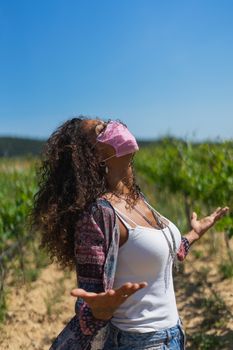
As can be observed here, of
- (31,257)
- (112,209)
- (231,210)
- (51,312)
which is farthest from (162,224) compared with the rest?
(31,257)

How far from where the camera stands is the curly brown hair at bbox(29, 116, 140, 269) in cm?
183

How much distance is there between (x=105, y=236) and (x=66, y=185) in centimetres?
23

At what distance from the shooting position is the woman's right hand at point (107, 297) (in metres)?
1.60

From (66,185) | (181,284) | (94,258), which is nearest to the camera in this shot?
(94,258)

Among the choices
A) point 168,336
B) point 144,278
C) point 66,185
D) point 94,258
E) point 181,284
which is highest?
point 66,185

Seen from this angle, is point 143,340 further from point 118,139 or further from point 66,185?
point 118,139

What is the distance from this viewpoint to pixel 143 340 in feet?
6.09

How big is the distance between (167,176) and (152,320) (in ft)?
25.8

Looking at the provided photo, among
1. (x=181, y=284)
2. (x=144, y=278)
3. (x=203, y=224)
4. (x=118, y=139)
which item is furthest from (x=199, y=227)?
(x=181, y=284)

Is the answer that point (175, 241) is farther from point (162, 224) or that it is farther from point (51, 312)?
point (51, 312)

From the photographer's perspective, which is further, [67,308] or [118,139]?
[67,308]

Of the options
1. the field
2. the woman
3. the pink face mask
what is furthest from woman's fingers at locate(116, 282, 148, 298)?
the field

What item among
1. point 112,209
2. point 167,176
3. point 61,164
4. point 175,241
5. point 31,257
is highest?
point 61,164

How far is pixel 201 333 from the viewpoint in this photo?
445 centimetres
